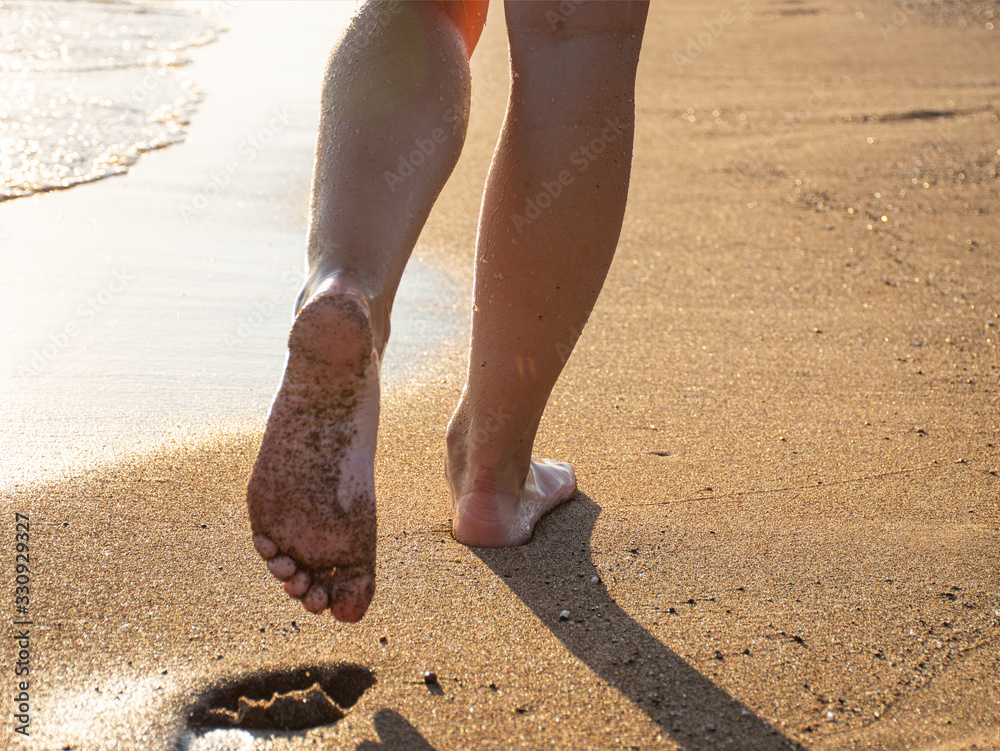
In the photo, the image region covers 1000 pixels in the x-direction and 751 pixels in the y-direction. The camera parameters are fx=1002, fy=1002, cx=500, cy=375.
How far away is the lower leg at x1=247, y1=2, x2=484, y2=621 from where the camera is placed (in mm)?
1178

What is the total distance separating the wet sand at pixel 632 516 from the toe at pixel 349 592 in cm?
12

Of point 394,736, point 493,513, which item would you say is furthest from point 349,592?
point 493,513

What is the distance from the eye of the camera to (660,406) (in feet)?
6.94

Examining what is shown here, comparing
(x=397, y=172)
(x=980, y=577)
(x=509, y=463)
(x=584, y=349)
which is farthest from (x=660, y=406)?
(x=397, y=172)

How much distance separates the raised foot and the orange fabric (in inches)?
26.8

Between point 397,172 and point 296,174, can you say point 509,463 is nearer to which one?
point 397,172

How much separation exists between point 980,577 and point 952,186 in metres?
2.50
